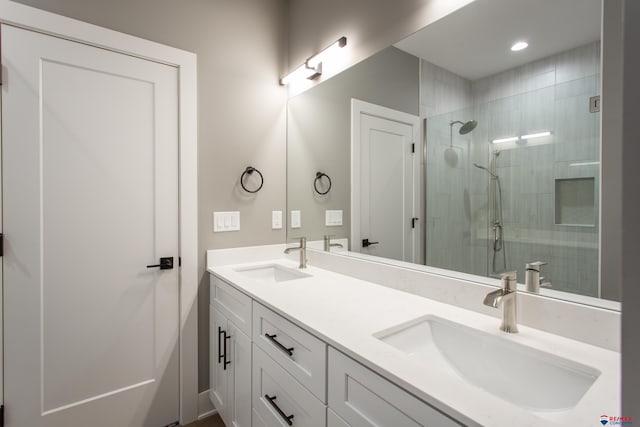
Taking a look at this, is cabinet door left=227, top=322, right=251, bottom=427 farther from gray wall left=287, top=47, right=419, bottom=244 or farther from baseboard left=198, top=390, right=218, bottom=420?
gray wall left=287, top=47, right=419, bottom=244

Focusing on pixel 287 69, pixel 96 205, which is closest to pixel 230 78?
pixel 287 69

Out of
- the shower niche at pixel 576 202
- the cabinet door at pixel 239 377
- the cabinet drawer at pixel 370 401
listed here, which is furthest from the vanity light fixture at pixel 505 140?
the cabinet door at pixel 239 377

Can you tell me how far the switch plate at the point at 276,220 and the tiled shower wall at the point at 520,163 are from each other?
44.7 inches

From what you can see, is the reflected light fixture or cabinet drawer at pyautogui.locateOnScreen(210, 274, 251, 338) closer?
cabinet drawer at pyautogui.locateOnScreen(210, 274, 251, 338)

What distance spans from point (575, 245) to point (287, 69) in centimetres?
199

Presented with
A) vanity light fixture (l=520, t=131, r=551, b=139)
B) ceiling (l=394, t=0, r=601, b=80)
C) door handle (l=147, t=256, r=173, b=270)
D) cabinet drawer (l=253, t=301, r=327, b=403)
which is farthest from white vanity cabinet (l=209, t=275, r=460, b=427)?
ceiling (l=394, t=0, r=601, b=80)

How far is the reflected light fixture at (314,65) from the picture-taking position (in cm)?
171

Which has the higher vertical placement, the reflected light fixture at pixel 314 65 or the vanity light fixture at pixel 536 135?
the reflected light fixture at pixel 314 65

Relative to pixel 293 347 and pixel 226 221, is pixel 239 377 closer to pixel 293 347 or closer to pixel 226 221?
pixel 293 347

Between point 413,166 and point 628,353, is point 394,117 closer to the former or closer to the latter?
point 413,166

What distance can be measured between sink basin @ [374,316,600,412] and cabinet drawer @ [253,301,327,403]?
20 cm

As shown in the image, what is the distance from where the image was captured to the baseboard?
1817 millimetres

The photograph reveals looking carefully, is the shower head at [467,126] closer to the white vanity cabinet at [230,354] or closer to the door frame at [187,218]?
the white vanity cabinet at [230,354]

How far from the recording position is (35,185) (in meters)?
1.40
